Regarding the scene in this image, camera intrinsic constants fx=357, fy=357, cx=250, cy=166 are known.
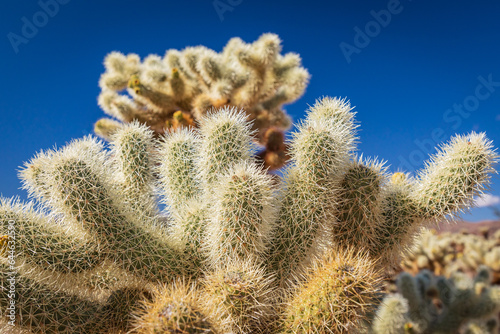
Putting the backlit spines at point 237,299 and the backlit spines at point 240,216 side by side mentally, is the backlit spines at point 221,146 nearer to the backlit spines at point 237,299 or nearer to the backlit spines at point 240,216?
the backlit spines at point 240,216

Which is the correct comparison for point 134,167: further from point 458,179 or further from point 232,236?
point 458,179

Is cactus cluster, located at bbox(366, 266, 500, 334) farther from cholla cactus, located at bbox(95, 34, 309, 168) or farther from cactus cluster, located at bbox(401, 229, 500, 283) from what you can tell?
cholla cactus, located at bbox(95, 34, 309, 168)

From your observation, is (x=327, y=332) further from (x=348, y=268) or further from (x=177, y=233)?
(x=177, y=233)

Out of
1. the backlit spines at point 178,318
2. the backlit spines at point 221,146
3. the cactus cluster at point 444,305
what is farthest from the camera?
the cactus cluster at point 444,305

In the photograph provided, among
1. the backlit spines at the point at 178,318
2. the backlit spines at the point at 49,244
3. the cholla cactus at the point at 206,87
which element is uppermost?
the cholla cactus at the point at 206,87

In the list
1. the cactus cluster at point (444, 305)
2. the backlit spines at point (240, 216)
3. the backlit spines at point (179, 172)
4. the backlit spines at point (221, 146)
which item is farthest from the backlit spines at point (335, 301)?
the cactus cluster at point (444, 305)

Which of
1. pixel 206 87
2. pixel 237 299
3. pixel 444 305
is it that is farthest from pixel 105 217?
pixel 206 87
